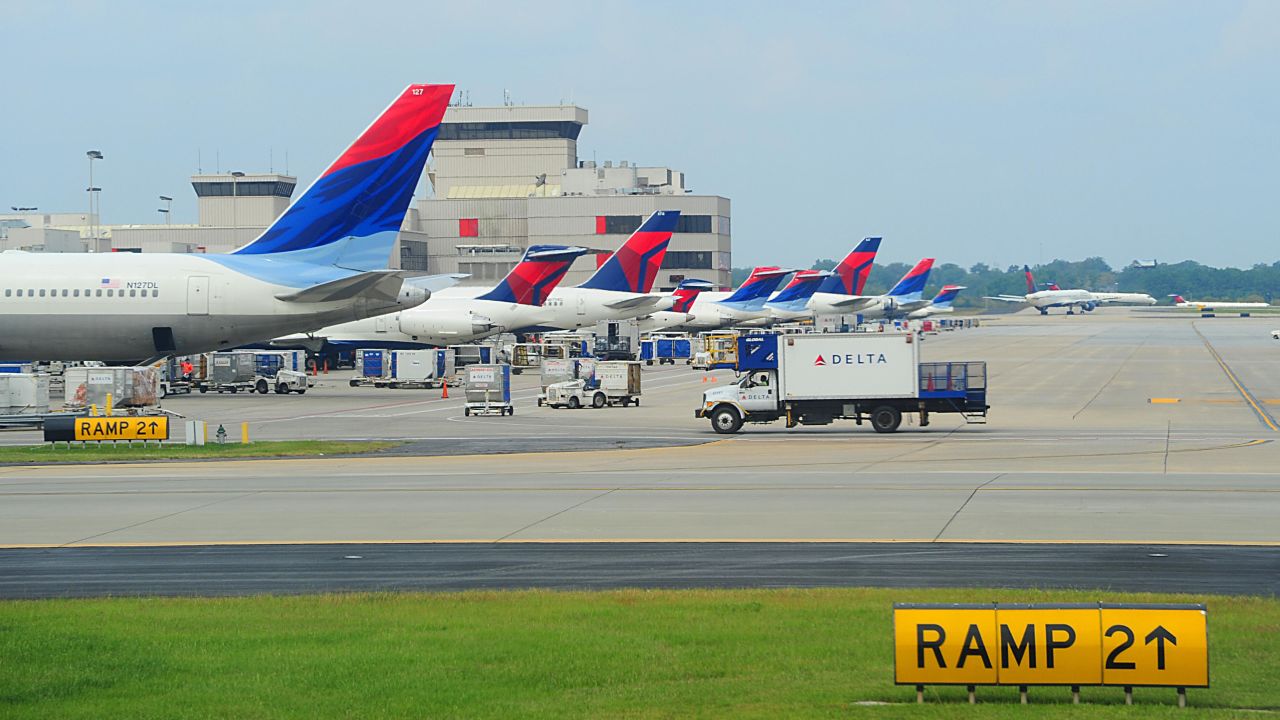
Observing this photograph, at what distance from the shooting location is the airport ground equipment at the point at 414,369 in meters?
81.2

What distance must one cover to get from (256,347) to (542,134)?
323ft

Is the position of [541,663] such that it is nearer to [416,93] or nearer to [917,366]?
[917,366]

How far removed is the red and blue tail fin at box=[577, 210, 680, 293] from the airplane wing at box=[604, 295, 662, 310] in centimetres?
130

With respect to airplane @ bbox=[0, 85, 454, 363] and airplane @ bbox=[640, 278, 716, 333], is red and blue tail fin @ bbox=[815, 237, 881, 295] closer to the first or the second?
airplane @ bbox=[640, 278, 716, 333]

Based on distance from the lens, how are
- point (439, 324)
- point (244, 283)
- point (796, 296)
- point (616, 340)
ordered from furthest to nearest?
point (796, 296) < point (616, 340) < point (439, 324) < point (244, 283)

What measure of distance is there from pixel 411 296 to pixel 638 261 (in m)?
42.9

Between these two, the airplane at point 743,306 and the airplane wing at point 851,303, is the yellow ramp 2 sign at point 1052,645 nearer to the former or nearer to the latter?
the airplane at point 743,306

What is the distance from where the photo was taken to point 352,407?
212 feet

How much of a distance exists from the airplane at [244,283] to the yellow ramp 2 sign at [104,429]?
1044cm

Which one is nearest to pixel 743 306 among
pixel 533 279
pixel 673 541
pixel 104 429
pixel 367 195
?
pixel 533 279

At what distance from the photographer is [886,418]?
4788 centimetres

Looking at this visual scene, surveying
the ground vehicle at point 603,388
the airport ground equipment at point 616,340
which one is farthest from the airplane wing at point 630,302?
the ground vehicle at point 603,388

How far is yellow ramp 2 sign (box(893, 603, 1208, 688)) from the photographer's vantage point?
38.9 ft

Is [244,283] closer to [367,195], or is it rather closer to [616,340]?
[367,195]
